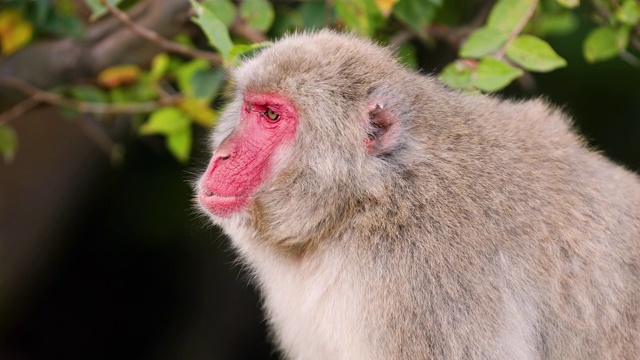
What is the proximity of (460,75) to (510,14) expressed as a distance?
0.31m

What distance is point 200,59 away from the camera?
4.27m

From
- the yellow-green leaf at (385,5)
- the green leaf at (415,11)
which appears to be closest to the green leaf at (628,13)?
the green leaf at (415,11)

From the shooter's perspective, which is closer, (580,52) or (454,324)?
(454,324)

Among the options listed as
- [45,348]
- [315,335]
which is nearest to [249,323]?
[45,348]

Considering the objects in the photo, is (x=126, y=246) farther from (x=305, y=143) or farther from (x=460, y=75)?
(x=305, y=143)

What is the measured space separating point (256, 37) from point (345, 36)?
92cm

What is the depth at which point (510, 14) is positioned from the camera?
358 centimetres

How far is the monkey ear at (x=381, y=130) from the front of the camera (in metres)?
3.02

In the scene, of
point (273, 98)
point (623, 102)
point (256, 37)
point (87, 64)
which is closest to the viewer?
point (273, 98)

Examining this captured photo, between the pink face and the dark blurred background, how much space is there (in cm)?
302

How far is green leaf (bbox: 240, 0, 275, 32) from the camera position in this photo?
12.6 ft

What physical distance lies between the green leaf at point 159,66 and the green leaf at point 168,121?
7.6 inches

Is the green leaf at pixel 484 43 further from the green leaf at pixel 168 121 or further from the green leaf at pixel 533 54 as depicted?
the green leaf at pixel 168 121

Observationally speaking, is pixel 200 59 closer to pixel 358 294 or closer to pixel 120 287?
pixel 358 294
